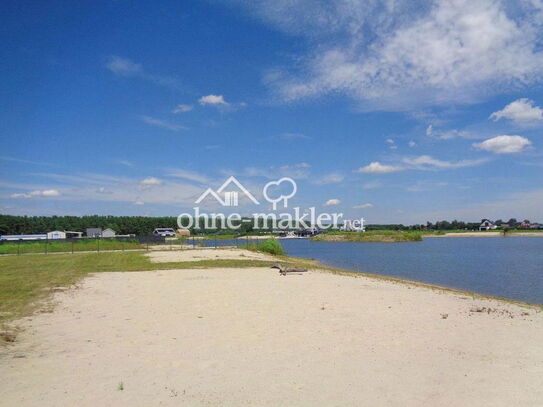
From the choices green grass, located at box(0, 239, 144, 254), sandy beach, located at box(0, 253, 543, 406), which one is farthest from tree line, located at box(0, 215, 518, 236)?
sandy beach, located at box(0, 253, 543, 406)

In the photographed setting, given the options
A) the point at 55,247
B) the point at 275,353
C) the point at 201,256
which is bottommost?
the point at 275,353

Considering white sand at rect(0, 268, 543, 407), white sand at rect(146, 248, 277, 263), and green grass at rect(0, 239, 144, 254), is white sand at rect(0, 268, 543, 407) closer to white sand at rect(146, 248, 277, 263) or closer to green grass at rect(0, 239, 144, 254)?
white sand at rect(146, 248, 277, 263)

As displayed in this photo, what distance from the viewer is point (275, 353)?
25.7 feet

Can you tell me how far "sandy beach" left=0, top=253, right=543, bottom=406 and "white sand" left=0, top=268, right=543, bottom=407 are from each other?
0.03 metres

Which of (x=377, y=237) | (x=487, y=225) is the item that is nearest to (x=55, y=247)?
(x=377, y=237)

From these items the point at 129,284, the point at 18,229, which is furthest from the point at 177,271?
the point at 18,229

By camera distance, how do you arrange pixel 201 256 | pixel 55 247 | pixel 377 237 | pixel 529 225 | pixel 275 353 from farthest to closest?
pixel 529 225, pixel 377 237, pixel 55 247, pixel 201 256, pixel 275 353

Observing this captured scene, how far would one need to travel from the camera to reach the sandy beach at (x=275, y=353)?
5.89 m

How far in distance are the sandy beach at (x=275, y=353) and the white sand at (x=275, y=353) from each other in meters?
0.03

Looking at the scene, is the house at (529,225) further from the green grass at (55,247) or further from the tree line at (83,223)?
the green grass at (55,247)

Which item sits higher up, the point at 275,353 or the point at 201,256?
the point at 201,256

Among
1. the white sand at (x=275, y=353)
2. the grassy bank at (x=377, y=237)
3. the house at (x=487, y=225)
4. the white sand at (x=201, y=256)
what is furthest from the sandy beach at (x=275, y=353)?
the house at (x=487, y=225)

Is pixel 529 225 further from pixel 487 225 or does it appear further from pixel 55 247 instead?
pixel 55 247

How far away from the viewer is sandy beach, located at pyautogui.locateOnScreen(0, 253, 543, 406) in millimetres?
5895
